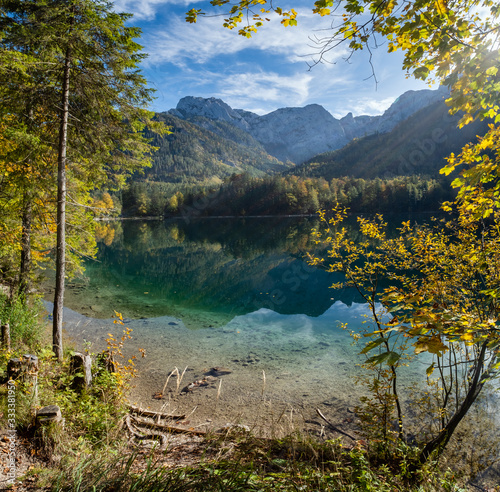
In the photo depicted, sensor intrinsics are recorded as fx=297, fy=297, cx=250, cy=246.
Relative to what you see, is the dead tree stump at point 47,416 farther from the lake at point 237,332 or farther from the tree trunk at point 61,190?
the tree trunk at point 61,190

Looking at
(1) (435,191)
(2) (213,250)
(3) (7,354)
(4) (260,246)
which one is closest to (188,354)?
(3) (7,354)

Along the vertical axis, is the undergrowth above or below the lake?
above

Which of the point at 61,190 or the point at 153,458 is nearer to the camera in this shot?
the point at 153,458

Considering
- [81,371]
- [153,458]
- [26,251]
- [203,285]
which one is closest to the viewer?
[153,458]

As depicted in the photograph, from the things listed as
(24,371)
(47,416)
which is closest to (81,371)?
(24,371)

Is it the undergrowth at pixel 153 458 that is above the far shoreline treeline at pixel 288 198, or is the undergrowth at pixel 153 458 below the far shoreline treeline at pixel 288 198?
below

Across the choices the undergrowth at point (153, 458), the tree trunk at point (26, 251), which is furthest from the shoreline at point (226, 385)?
the tree trunk at point (26, 251)

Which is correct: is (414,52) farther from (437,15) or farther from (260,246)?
(260,246)

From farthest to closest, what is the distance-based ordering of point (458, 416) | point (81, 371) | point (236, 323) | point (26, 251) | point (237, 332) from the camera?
1. point (236, 323)
2. point (237, 332)
3. point (26, 251)
4. point (81, 371)
5. point (458, 416)

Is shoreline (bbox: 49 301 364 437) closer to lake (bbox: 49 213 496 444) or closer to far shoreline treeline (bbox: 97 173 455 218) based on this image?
lake (bbox: 49 213 496 444)

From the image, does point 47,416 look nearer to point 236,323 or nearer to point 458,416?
point 458,416

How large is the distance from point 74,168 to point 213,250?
119 ft

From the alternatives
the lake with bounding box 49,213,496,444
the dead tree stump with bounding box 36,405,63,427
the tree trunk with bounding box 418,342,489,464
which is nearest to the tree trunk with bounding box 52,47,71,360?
the lake with bounding box 49,213,496,444

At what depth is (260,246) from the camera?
161 feet
